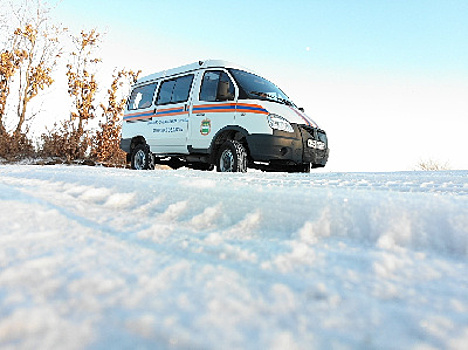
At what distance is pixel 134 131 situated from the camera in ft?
23.6

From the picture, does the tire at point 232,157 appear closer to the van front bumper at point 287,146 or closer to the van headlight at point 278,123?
the van front bumper at point 287,146

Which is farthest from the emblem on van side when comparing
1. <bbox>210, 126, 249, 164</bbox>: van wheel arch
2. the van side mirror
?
the van side mirror

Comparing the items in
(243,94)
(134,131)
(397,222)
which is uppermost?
(243,94)

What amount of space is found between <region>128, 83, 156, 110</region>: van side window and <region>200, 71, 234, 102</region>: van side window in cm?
163

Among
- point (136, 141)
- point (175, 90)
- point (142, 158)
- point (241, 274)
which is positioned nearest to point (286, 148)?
point (175, 90)

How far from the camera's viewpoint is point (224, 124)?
17.1 ft

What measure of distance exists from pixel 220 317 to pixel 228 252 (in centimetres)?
34

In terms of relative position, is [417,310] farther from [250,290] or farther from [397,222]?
[397,222]

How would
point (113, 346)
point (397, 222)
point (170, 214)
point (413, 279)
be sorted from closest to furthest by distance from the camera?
point (113, 346)
point (413, 279)
point (397, 222)
point (170, 214)

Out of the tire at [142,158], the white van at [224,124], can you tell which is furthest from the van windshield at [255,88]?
the tire at [142,158]

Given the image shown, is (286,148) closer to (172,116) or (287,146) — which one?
(287,146)

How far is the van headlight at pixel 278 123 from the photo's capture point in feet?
15.6

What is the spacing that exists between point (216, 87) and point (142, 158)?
2516mm

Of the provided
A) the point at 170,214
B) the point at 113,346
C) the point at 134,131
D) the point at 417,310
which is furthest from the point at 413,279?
the point at 134,131
